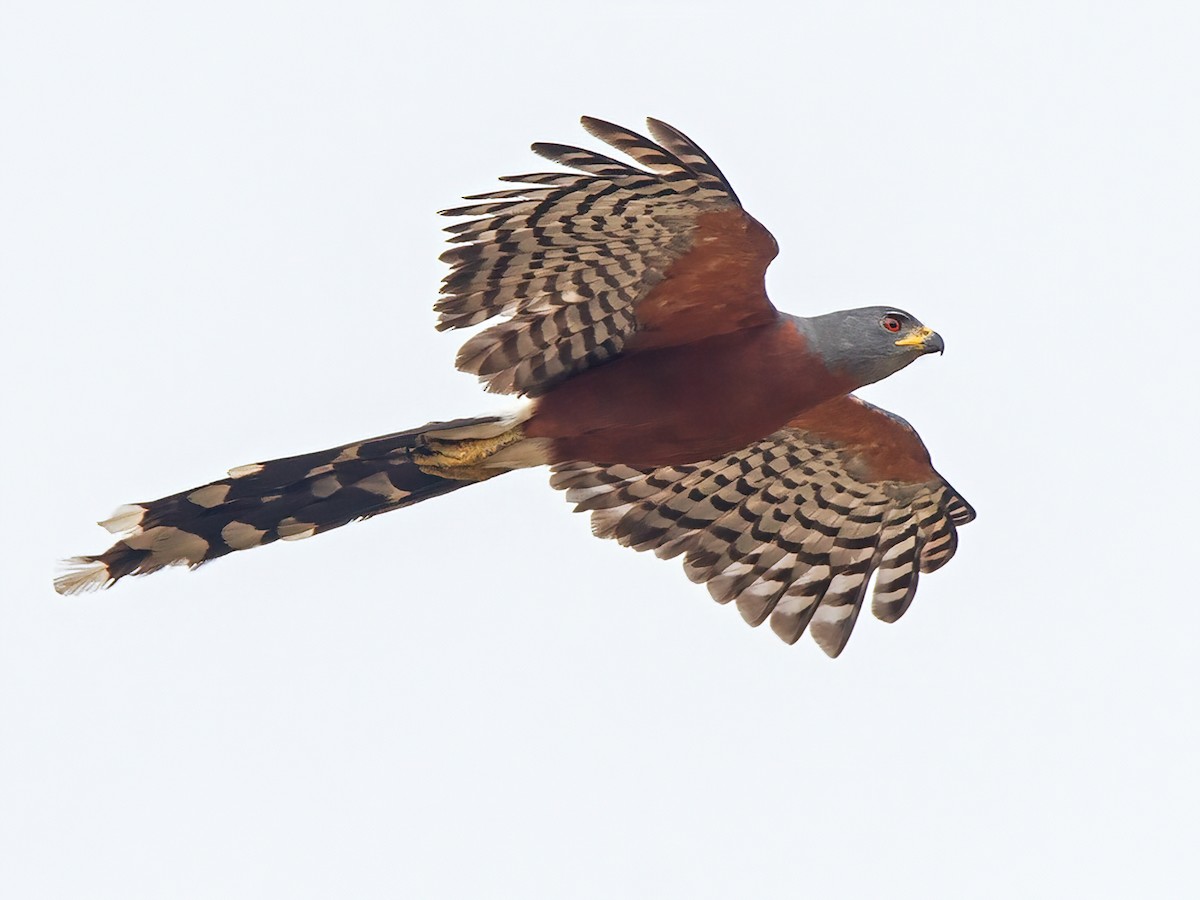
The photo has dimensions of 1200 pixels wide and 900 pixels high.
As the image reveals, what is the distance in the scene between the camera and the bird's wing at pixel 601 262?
8867 mm

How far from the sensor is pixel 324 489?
32.7 ft

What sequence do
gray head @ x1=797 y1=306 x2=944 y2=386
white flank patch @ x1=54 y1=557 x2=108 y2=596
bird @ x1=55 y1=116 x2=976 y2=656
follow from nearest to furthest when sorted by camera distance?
bird @ x1=55 y1=116 x2=976 y2=656, white flank patch @ x1=54 y1=557 x2=108 y2=596, gray head @ x1=797 y1=306 x2=944 y2=386

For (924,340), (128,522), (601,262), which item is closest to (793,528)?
(924,340)

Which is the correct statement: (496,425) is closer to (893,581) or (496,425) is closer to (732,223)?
(732,223)

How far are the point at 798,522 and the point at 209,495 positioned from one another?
4029 mm

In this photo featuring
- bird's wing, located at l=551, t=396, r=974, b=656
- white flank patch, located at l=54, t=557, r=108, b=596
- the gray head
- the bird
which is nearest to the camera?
the bird

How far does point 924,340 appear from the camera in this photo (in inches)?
399

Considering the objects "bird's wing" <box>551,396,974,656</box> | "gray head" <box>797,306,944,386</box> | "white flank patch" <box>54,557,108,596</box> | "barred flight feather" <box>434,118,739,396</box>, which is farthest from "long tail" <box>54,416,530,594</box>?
"gray head" <box>797,306,944,386</box>

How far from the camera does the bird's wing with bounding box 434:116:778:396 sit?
8.87 m

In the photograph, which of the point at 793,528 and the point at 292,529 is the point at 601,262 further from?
the point at 793,528

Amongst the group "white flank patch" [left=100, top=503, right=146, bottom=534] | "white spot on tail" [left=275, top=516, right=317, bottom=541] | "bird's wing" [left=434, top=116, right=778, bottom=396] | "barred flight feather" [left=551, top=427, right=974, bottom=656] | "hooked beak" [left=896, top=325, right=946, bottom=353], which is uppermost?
"bird's wing" [left=434, top=116, right=778, bottom=396]

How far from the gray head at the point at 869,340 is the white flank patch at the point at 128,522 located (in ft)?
12.9

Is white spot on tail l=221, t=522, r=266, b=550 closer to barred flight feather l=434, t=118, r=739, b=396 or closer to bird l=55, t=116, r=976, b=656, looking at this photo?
bird l=55, t=116, r=976, b=656

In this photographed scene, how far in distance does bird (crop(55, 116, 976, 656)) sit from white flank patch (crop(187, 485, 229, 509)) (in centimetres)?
1
